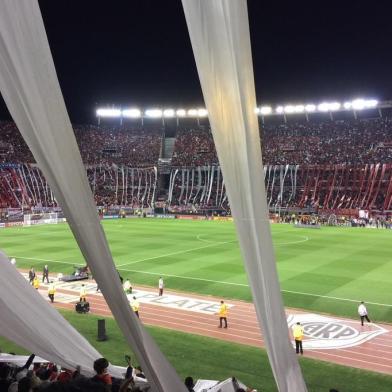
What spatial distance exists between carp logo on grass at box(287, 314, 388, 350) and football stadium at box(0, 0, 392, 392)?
86 mm

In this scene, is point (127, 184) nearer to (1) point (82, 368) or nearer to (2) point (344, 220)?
(2) point (344, 220)

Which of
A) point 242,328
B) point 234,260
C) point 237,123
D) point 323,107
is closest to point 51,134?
point 237,123

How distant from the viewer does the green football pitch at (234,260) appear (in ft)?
72.8

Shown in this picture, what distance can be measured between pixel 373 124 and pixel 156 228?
→ 44935mm

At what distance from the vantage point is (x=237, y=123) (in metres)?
3.47

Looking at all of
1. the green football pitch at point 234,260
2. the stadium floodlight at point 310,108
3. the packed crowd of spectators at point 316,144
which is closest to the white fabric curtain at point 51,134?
the green football pitch at point 234,260

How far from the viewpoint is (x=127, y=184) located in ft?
262

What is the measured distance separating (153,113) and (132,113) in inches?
173

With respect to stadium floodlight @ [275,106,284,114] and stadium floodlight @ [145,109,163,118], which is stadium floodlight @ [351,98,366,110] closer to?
stadium floodlight @ [275,106,284,114]

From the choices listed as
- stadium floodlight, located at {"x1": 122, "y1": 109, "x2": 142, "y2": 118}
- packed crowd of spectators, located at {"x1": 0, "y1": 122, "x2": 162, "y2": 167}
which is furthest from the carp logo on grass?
stadium floodlight, located at {"x1": 122, "y1": 109, "x2": 142, "y2": 118}

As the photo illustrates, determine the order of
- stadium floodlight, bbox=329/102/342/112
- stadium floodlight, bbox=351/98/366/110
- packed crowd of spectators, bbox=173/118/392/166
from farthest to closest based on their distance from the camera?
stadium floodlight, bbox=329/102/342/112 → stadium floodlight, bbox=351/98/366/110 → packed crowd of spectators, bbox=173/118/392/166

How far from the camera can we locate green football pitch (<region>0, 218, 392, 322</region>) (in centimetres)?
2219

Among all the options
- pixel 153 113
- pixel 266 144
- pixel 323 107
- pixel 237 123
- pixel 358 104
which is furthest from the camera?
pixel 153 113

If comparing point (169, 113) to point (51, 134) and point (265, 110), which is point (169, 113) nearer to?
point (265, 110)
